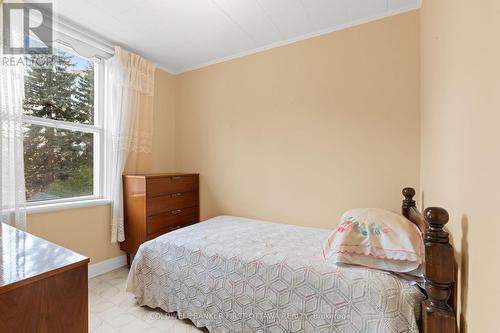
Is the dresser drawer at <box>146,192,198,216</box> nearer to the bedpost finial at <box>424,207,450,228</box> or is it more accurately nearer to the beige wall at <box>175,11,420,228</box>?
the beige wall at <box>175,11,420,228</box>

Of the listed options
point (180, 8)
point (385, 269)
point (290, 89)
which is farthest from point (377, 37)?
point (385, 269)

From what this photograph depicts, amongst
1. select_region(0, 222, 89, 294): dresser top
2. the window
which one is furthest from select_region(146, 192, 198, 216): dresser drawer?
select_region(0, 222, 89, 294): dresser top

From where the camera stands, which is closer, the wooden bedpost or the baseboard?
the wooden bedpost

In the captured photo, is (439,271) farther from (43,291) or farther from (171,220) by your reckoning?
(171,220)

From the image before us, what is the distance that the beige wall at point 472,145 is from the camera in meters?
0.62

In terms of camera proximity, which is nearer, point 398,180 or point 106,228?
point 398,180

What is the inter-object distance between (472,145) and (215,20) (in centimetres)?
219

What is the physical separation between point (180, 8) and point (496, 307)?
2535mm

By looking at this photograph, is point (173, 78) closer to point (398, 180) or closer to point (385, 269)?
point (398, 180)

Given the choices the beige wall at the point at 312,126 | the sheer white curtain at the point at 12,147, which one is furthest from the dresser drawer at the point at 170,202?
the sheer white curtain at the point at 12,147

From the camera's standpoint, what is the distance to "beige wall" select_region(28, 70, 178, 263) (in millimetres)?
2094

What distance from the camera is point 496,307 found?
0.59 m

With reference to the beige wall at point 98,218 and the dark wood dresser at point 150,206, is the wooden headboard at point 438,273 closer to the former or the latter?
the dark wood dresser at point 150,206

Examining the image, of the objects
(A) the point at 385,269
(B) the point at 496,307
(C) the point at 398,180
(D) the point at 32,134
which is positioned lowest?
(A) the point at 385,269
